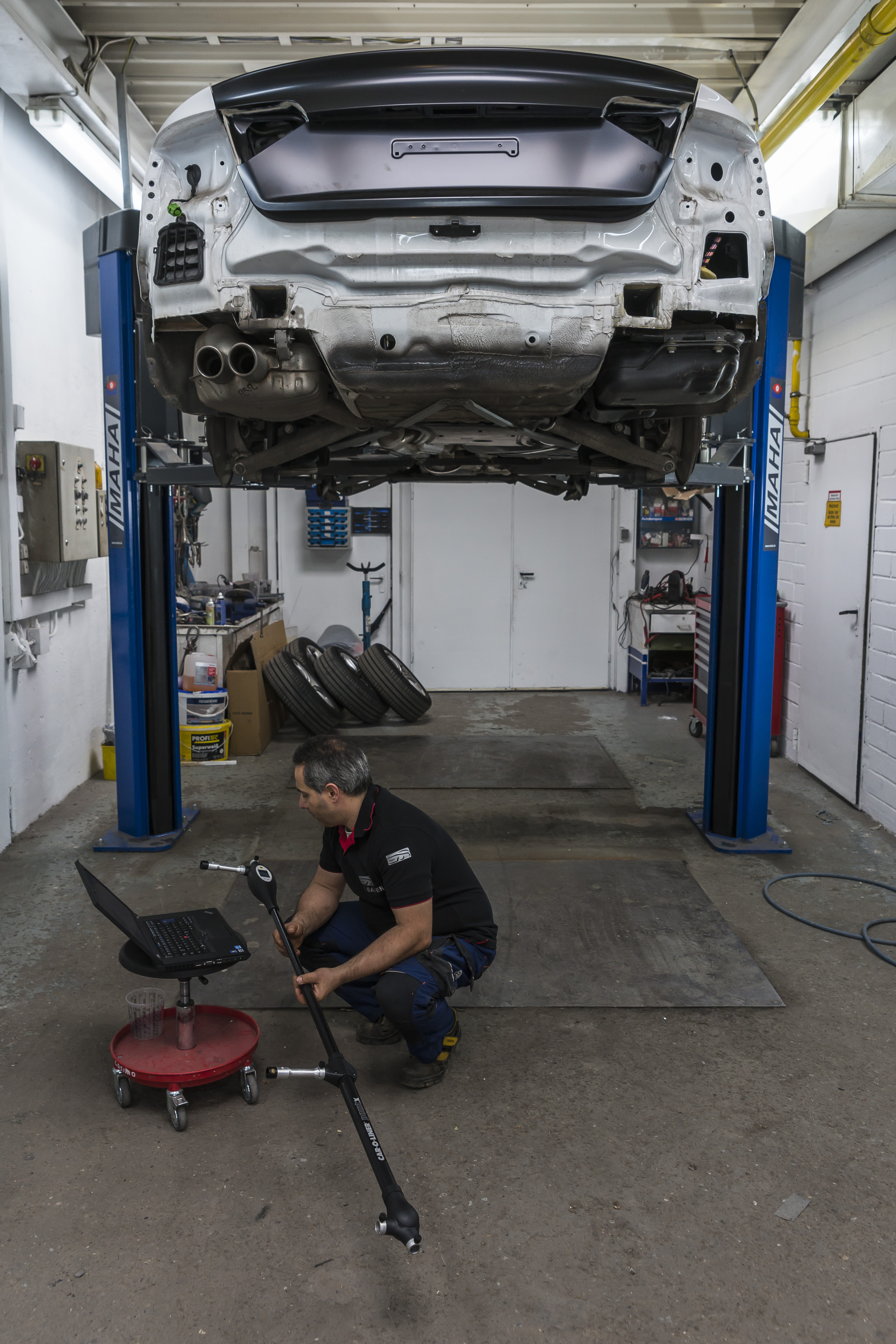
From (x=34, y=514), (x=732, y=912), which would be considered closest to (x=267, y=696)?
(x=34, y=514)

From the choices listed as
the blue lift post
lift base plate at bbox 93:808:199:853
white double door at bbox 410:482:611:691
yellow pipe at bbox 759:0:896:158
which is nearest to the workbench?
white double door at bbox 410:482:611:691

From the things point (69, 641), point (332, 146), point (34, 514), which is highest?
point (332, 146)

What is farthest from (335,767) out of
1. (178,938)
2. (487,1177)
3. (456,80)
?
(456,80)

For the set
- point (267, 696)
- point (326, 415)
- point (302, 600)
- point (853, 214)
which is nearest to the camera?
point (326, 415)

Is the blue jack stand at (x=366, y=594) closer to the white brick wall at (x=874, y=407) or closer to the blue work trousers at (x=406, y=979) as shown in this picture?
the white brick wall at (x=874, y=407)

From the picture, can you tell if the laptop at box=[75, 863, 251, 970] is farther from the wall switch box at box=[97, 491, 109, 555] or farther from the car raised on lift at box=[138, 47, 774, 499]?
the wall switch box at box=[97, 491, 109, 555]

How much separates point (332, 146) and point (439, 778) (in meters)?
3.89

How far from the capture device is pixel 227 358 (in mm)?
2568

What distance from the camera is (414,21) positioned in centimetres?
410

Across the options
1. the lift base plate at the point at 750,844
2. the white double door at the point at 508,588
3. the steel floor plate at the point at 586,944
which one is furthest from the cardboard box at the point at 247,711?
the lift base plate at the point at 750,844

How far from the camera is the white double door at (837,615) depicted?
510 cm

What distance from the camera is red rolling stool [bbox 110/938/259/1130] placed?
2.38 metres

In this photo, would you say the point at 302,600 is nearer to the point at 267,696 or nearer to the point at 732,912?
the point at 267,696

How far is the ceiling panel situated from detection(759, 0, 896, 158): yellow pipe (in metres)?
0.27
